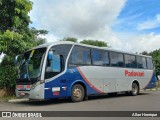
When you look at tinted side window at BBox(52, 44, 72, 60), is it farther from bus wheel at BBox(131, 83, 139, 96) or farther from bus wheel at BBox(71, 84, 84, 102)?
→ bus wheel at BBox(131, 83, 139, 96)

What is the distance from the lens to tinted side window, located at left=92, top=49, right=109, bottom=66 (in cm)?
1716

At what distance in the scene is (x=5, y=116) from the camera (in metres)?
10.3

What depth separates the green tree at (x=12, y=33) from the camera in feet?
55.9

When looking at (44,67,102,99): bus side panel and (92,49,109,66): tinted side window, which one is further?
(92,49,109,66): tinted side window

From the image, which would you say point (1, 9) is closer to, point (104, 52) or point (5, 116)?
point (104, 52)

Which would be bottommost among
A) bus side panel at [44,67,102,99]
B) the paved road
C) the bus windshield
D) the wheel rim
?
the paved road

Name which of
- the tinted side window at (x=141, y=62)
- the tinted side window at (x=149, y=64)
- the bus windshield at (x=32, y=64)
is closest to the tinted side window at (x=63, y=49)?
the bus windshield at (x=32, y=64)

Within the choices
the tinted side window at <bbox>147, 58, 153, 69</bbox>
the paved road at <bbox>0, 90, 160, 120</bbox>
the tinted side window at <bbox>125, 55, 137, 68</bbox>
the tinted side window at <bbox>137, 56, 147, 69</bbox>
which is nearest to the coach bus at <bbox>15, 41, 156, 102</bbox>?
the tinted side window at <bbox>125, 55, 137, 68</bbox>

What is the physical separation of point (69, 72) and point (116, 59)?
200 inches

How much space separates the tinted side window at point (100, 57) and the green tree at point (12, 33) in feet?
14.3

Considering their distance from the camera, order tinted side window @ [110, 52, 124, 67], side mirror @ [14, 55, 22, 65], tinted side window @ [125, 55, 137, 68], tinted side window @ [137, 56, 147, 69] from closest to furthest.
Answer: side mirror @ [14, 55, 22, 65] → tinted side window @ [110, 52, 124, 67] → tinted side window @ [125, 55, 137, 68] → tinted side window @ [137, 56, 147, 69]

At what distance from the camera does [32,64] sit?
1480 centimetres

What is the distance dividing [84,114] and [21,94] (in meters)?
4.90

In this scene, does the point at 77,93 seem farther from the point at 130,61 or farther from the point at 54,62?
the point at 130,61
